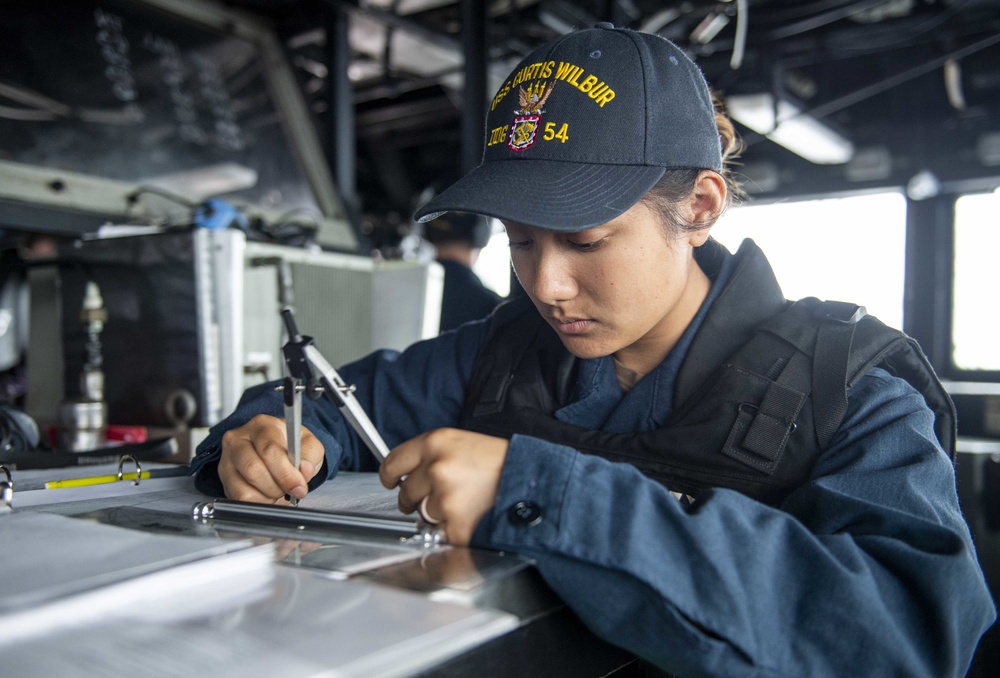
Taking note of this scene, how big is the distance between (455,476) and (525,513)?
0.06 m

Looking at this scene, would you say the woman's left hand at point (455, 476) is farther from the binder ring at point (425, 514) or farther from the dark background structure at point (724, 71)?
the dark background structure at point (724, 71)

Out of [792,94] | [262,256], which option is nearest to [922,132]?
[792,94]

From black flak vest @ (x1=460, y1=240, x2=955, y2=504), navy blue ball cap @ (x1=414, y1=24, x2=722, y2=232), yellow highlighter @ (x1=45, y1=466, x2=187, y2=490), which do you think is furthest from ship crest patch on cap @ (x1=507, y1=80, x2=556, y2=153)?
yellow highlighter @ (x1=45, y1=466, x2=187, y2=490)

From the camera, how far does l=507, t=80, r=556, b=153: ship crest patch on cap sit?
0.89m

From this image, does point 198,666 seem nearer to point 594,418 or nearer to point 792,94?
point 594,418

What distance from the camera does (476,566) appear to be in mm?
595

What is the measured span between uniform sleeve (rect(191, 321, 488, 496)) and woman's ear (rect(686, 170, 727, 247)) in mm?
365

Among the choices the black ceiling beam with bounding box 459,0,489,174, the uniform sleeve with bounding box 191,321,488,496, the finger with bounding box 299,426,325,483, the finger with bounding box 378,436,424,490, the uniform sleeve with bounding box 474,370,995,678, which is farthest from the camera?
the black ceiling beam with bounding box 459,0,489,174

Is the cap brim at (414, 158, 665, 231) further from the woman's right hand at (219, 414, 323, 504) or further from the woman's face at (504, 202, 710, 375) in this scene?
the woman's right hand at (219, 414, 323, 504)

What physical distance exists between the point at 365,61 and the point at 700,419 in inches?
115

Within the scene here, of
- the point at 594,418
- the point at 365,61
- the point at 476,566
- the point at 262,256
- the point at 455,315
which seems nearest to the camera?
the point at 476,566

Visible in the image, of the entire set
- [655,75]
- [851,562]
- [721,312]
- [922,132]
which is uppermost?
[922,132]

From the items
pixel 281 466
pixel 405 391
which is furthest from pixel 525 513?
pixel 405 391

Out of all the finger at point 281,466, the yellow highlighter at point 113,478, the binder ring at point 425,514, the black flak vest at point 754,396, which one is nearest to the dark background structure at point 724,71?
the black flak vest at point 754,396
